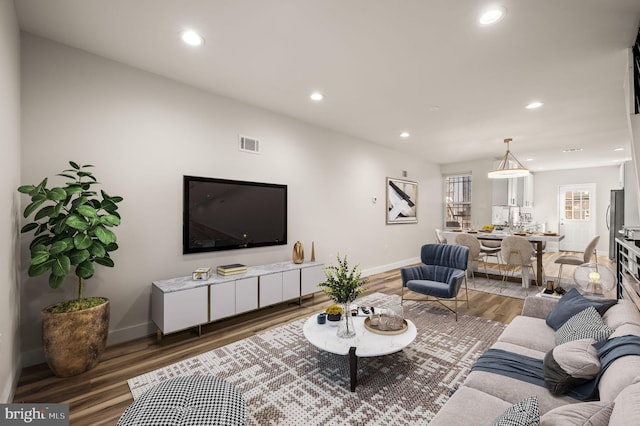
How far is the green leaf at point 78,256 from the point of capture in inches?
90.6

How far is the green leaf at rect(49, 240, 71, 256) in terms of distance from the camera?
7.22ft

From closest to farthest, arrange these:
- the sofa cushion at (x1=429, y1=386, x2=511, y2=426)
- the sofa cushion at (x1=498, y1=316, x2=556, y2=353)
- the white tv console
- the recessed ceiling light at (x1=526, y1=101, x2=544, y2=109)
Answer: the sofa cushion at (x1=429, y1=386, x2=511, y2=426), the sofa cushion at (x1=498, y1=316, x2=556, y2=353), the white tv console, the recessed ceiling light at (x1=526, y1=101, x2=544, y2=109)

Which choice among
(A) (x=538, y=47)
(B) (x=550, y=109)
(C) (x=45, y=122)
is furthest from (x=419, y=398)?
(B) (x=550, y=109)

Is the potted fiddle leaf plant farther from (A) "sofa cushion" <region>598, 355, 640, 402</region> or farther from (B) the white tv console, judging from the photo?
(A) "sofa cushion" <region>598, 355, 640, 402</region>

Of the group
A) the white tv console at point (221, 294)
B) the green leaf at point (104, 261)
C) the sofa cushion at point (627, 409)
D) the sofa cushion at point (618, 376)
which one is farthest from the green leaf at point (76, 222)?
the sofa cushion at point (618, 376)

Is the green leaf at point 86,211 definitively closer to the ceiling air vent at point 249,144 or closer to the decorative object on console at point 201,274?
the decorative object on console at point 201,274

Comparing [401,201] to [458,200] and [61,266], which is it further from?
[61,266]

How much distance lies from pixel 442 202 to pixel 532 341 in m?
6.84

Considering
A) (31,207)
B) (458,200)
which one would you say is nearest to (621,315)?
(31,207)

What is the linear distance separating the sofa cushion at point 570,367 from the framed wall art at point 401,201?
506 centimetres

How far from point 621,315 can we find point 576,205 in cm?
982

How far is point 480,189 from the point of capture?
757 cm

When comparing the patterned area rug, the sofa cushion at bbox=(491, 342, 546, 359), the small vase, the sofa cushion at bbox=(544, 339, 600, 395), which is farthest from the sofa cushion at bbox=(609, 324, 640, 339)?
the small vase

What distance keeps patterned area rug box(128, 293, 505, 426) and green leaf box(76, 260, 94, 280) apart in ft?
3.01
